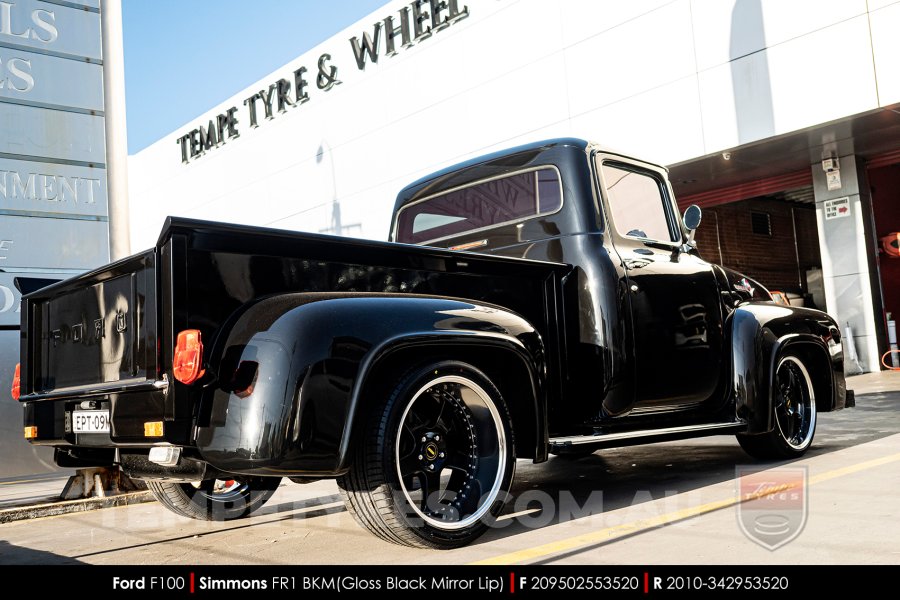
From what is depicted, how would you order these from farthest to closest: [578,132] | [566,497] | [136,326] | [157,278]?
1. [578,132]
2. [566,497]
3. [136,326]
4. [157,278]

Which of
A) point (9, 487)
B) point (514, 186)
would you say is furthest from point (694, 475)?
point (9, 487)

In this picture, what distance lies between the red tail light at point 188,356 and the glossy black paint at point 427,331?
0.18 ft

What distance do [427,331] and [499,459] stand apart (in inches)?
28.5

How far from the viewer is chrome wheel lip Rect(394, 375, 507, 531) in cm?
349

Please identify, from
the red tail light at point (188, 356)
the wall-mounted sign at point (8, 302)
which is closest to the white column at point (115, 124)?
the wall-mounted sign at point (8, 302)

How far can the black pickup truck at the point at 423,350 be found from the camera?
3.28m

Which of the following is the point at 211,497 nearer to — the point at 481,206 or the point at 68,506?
the point at 68,506

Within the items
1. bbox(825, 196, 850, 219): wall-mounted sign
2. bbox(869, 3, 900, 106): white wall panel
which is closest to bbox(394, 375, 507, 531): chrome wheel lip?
bbox(869, 3, 900, 106): white wall panel

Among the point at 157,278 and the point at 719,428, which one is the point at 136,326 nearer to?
the point at 157,278

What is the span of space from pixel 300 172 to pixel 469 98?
6764mm

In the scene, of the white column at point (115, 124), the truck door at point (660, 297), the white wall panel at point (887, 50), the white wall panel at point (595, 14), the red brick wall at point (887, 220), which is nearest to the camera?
the truck door at point (660, 297)

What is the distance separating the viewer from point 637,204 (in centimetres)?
541

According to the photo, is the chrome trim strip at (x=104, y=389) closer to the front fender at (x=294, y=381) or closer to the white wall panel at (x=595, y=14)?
the front fender at (x=294, y=381)

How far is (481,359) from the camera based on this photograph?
4066mm
